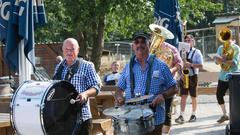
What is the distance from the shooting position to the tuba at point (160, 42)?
24.7 ft

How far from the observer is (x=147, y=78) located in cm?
542

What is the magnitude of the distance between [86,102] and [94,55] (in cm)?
1338

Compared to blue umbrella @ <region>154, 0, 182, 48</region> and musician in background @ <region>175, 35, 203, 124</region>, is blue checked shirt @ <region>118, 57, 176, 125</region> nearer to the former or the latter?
blue umbrella @ <region>154, 0, 182, 48</region>

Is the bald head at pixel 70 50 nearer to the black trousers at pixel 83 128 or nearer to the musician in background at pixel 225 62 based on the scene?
the black trousers at pixel 83 128

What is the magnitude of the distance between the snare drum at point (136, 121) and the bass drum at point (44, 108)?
27.2 inches

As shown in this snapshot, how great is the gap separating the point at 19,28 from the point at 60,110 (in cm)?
213

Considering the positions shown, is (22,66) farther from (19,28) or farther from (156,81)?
(156,81)

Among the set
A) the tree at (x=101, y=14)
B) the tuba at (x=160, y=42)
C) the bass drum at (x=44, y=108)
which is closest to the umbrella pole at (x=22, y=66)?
the tuba at (x=160, y=42)

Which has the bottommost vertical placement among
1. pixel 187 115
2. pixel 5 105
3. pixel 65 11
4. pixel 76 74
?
pixel 187 115

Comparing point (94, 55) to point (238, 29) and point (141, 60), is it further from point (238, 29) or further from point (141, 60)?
point (141, 60)

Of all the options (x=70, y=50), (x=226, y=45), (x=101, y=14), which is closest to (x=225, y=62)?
(x=226, y=45)

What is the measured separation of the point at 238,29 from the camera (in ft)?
85.9

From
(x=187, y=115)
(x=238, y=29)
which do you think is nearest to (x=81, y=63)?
(x=187, y=115)

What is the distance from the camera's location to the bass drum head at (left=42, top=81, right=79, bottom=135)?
5.26m
